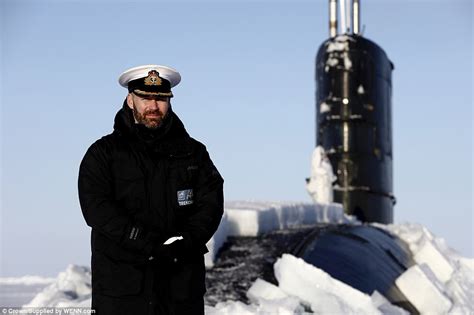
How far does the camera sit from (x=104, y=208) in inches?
118

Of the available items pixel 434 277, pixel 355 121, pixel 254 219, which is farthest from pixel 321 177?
pixel 434 277

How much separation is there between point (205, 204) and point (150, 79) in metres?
0.57

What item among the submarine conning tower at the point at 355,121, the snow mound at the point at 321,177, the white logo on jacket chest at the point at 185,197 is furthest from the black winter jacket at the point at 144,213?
the submarine conning tower at the point at 355,121

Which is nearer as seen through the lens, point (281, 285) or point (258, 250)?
point (281, 285)

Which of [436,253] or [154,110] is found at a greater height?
[154,110]

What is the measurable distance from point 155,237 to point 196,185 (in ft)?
1.12

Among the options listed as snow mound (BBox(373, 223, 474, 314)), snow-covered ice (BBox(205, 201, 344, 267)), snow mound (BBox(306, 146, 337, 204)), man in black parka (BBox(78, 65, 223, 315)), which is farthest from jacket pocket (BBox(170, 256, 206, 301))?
snow mound (BBox(306, 146, 337, 204))

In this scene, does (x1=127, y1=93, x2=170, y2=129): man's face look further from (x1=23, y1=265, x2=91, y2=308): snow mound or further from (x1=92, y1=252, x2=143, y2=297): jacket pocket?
(x1=23, y1=265, x2=91, y2=308): snow mound

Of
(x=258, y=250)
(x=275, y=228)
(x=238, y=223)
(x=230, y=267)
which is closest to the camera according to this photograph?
(x=230, y=267)

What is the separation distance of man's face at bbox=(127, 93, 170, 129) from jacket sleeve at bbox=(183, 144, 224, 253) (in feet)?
0.80

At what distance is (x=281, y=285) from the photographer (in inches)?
245

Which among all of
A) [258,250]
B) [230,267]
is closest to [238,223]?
[258,250]

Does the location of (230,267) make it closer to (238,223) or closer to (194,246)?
(238,223)

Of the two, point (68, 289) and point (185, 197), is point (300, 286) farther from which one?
point (185, 197)
